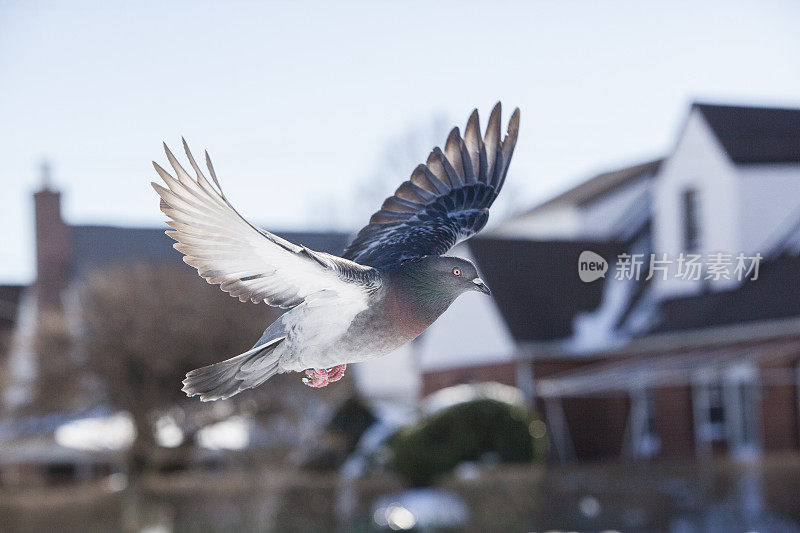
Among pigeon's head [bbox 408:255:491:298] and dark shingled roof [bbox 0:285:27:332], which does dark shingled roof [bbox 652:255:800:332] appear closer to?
pigeon's head [bbox 408:255:491:298]

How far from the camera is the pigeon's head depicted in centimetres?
181

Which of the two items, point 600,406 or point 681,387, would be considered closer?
point 681,387

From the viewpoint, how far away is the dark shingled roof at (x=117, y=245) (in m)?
20.5

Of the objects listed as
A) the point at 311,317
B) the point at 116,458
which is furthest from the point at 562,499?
the point at 311,317

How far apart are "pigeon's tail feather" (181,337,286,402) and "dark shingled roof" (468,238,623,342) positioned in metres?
17.3

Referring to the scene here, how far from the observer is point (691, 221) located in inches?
712

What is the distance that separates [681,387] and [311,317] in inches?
699

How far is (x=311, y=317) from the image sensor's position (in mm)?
1868

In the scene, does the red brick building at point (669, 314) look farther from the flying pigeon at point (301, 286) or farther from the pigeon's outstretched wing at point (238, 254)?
the pigeon's outstretched wing at point (238, 254)

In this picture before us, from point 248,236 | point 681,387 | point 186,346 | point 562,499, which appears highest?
point 248,236

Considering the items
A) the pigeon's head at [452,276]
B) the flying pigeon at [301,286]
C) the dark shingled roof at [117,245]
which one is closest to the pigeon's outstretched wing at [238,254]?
the flying pigeon at [301,286]

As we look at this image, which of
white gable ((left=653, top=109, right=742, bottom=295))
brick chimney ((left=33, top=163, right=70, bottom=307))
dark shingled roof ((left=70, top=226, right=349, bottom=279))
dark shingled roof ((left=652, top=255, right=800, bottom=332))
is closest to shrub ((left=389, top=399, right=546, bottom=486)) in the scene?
dark shingled roof ((left=652, top=255, right=800, bottom=332))

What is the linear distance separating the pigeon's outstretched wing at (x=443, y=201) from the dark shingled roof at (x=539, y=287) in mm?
16435

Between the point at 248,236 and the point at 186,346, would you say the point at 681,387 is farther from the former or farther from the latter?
the point at 248,236
